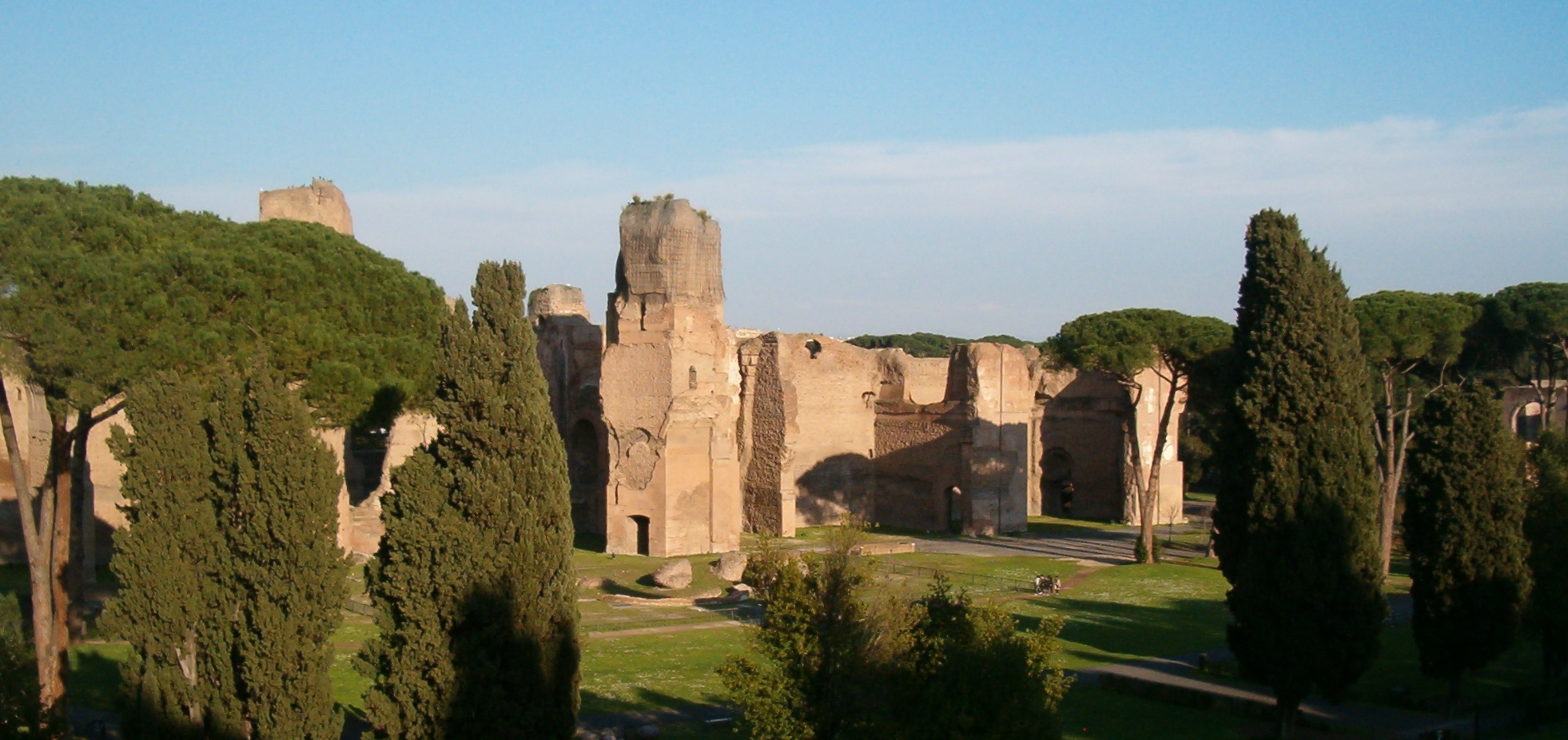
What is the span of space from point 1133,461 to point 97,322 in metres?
26.3

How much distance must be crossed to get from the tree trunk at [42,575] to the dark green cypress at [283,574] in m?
3.03

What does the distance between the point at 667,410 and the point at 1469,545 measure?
1568cm

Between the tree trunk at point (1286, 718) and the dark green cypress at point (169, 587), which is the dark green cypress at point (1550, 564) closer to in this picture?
the tree trunk at point (1286, 718)

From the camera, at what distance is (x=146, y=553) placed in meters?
10.3

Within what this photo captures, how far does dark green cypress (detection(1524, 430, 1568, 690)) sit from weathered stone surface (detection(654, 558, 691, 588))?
12.6 meters

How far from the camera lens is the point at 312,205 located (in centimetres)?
2788

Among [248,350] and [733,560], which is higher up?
[248,350]

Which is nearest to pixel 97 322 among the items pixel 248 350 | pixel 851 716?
pixel 248 350

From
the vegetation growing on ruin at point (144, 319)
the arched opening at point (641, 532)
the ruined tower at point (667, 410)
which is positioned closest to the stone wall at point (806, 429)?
the ruined tower at point (667, 410)

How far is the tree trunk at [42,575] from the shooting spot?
12242 millimetres

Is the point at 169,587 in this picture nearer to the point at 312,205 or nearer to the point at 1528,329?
the point at 312,205

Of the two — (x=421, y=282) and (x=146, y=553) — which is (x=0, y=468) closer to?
(x=421, y=282)

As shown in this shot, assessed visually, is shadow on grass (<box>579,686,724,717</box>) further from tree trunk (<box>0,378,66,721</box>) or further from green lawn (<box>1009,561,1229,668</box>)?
tree trunk (<box>0,378,66,721</box>)

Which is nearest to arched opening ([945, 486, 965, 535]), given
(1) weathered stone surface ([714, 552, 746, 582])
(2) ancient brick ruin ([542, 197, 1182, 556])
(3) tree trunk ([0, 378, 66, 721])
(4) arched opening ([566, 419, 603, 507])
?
(2) ancient brick ruin ([542, 197, 1182, 556])
